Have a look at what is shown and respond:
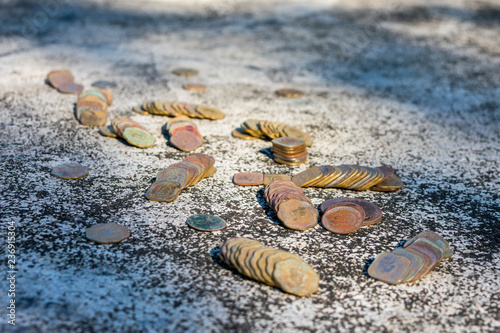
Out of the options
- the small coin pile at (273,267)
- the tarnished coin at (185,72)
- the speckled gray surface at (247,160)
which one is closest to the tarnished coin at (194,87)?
the speckled gray surface at (247,160)

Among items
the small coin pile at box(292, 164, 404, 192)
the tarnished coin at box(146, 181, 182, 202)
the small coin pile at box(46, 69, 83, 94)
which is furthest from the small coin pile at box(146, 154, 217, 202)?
the small coin pile at box(46, 69, 83, 94)

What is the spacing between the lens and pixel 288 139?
238 centimetres

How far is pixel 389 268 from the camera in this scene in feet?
5.13

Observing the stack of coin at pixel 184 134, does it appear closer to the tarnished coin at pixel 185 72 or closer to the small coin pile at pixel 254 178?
the small coin pile at pixel 254 178

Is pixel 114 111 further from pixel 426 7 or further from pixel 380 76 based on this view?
pixel 426 7

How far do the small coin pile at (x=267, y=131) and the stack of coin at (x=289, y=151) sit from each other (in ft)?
0.58

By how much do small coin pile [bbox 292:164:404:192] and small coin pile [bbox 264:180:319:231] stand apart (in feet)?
A: 0.44

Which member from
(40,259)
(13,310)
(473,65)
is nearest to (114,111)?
(40,259)

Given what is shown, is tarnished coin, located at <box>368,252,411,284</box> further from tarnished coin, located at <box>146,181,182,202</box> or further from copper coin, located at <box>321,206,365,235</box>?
tarnished coin, located at <box>146,181,182,202</box>

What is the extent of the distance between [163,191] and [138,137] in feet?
1.94

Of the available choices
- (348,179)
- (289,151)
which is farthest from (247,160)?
(348,179)

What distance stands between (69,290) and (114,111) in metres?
1.67

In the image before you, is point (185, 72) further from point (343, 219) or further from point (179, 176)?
point (343, 219)

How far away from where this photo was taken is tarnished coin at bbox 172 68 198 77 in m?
3.52
